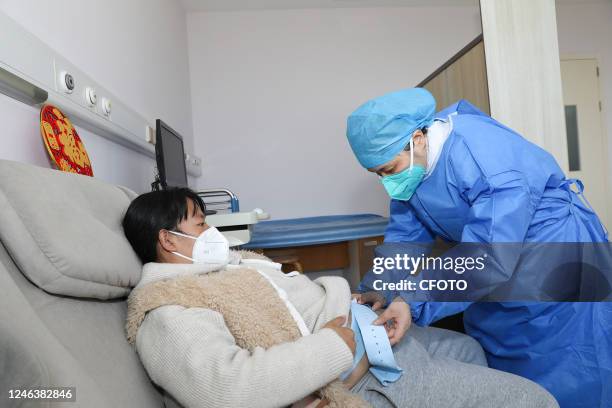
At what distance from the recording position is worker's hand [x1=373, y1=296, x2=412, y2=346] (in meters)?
1.07

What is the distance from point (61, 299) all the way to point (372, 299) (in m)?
0.86

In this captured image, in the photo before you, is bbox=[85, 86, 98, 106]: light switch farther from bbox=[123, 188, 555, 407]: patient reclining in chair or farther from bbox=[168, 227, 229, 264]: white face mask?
bbox=[168, 227, 229, 264]: white face mask

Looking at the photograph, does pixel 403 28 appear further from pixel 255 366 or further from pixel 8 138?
pixel 255 366

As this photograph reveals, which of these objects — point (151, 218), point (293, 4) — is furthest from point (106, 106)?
point (293, 4)

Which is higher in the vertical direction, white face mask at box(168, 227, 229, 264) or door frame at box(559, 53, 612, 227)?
door frame at box(559, 53, 612, 227)

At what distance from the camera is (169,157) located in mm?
1998

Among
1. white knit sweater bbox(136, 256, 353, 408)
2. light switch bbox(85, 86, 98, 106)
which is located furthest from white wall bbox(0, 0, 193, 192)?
white knit sweater bbox(136, 256, 353, 408)

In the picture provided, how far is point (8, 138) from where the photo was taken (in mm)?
1165

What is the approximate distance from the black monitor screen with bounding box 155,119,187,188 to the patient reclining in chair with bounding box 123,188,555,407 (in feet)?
2.15

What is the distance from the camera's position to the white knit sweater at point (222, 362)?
0.70 meters

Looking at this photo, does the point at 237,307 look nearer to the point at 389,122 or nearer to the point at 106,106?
the point at 389,122

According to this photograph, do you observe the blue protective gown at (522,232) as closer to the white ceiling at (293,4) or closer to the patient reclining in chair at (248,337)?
the patient reclining in chair at (248,337)

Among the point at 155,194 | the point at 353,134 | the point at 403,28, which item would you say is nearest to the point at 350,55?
the point at 403,28

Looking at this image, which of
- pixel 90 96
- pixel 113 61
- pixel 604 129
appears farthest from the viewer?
pixel 604 129
